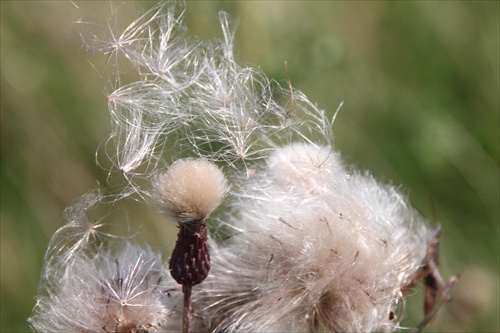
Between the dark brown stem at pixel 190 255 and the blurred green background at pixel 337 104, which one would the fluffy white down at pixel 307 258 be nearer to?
the dark brown stem at pixel 190 255

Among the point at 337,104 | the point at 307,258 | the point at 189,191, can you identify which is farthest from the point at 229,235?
the point at 337,104

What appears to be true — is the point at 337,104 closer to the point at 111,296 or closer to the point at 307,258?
the point at 307,258

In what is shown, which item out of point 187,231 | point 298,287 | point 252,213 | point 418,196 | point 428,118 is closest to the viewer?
point 187,231

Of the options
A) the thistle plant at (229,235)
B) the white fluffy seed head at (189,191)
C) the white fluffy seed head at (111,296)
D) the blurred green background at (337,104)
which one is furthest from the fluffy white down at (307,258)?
the blurred green background at (337,104)

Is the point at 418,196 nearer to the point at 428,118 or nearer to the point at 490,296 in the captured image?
the point at 428,118

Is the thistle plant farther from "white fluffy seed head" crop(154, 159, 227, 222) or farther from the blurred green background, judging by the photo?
the blurred green background

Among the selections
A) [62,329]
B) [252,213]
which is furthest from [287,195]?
[62,329]
